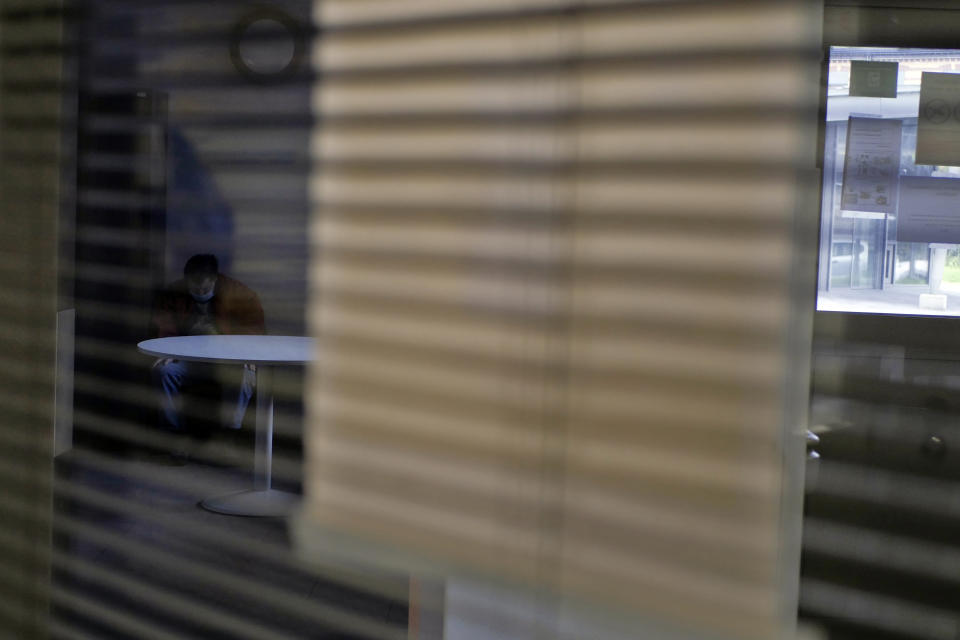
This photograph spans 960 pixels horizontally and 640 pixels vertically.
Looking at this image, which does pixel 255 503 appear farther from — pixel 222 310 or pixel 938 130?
pixel 938 130

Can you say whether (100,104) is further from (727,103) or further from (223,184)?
(727,103)

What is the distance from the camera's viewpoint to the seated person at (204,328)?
4723mm

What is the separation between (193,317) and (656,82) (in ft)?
13.2

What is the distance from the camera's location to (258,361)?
12.5 feet

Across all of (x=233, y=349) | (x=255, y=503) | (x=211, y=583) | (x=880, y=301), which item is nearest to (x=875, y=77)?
(x=880, y=301)

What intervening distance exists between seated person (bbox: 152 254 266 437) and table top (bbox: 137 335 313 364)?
0.30m

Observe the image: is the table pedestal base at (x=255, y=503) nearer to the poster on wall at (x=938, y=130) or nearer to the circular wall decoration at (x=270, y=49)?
the circular wall decoration at (x=270, y=49)

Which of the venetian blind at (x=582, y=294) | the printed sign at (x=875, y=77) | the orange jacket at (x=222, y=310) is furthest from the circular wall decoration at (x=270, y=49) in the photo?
the venetian blind at (x=582, y=294)

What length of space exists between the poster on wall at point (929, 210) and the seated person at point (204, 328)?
136 inches

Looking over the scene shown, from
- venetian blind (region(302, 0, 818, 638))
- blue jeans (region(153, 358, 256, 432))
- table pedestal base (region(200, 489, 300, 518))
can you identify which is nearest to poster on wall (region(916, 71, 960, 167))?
venetian blind (region(302, 0, 818, 638))

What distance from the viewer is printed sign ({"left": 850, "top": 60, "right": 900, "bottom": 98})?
65.1 inches

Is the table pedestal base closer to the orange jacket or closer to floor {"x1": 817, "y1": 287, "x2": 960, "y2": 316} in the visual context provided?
the orange jacket

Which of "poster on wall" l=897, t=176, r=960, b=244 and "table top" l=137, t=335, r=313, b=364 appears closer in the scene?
"poster on wall" l=897, t=176, r=960, b=244

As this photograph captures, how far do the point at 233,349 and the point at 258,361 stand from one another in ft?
1.06
